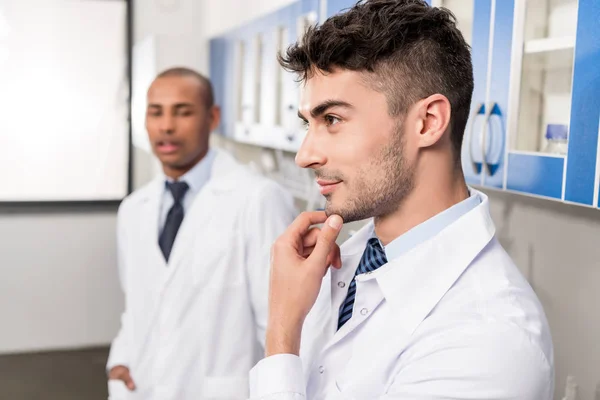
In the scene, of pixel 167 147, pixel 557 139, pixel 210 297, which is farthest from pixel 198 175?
pixel 557 139

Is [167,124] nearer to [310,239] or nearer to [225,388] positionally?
[225,388]

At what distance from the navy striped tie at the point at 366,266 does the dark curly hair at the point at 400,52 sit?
0.24 metres

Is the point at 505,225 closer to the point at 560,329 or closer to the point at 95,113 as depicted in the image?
the point at 560,329

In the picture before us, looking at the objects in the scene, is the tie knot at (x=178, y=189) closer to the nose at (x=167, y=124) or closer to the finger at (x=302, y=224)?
the nose at (x=167, y=124)

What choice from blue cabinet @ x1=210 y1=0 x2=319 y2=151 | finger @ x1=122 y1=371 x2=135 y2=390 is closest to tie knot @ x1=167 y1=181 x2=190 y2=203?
blue cabinet @ x1=210 y1=0 x2=319 y2=151

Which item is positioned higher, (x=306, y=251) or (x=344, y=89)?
(x=344, y=89)

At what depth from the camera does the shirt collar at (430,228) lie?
1093 mm

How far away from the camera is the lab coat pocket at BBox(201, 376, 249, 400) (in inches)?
82.5

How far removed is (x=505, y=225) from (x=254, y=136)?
1.34 meters

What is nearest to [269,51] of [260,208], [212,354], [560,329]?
[260,208]

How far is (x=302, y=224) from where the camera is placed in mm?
1234

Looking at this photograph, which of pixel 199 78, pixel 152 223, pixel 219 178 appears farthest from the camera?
pixel 199 78

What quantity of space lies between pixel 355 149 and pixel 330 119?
0.24 ft

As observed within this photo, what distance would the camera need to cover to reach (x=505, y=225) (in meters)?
1.74
